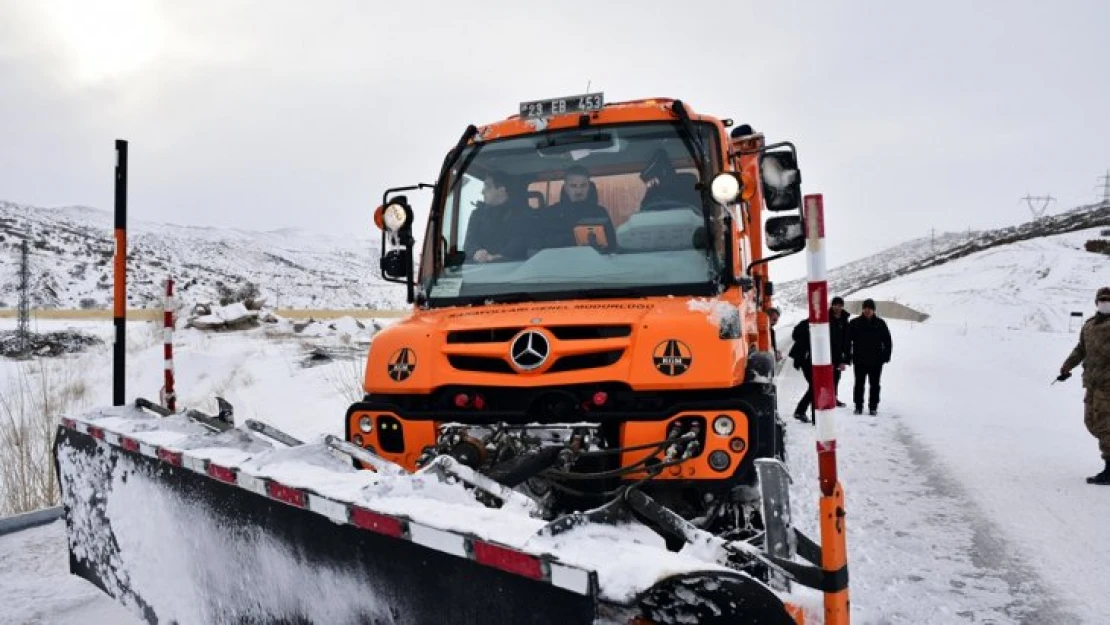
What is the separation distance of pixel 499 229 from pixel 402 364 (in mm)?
1087

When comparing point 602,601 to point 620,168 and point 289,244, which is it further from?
point 289,244

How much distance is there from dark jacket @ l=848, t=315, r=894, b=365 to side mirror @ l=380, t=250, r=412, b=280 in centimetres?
772

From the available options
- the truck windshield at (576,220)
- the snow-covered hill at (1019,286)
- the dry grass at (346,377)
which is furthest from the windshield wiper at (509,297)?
the snow-covered hill at (1019,286)

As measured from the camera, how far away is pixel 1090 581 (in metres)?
4.17

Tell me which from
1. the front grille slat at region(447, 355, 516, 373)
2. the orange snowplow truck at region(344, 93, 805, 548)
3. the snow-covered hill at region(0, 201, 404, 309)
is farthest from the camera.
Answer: the snow-covered hill at region(0, 201, 404, 309)

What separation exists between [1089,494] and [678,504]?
15.2 feet

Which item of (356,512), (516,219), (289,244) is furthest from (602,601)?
(289,244)

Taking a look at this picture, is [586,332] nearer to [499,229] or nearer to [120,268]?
[499,229]

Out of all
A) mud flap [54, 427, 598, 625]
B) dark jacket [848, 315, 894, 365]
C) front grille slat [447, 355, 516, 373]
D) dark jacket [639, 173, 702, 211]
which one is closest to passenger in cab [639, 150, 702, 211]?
dark jacket [639, 173, 702, 211]

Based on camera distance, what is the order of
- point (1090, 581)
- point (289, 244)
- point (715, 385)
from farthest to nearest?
point (289, 244) < point (1090, 581) < point (715, 385)

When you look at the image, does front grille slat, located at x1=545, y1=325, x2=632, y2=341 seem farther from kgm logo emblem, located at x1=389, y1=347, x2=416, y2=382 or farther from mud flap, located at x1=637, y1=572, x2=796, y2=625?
mud flap, located at x1=637, y1=572, x2=796, y2=625

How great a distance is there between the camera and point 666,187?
422 cm

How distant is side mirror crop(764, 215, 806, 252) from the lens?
12.8ft

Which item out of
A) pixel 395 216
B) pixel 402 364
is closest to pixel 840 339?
pixel 395 216
